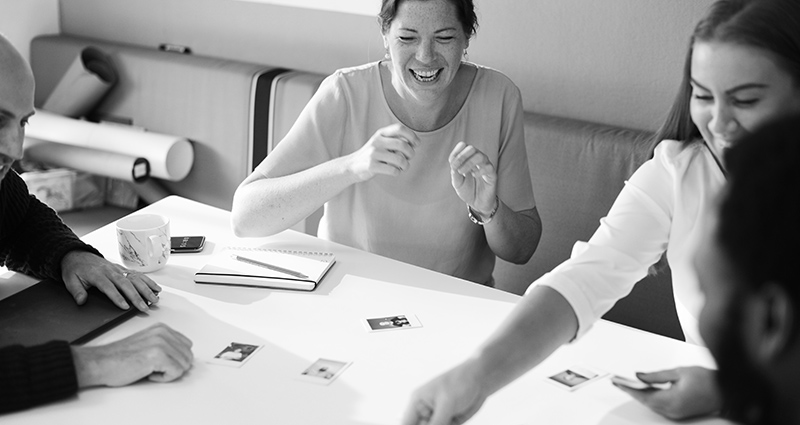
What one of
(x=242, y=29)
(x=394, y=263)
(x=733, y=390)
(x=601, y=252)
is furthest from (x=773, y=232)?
(x=242, y=29)

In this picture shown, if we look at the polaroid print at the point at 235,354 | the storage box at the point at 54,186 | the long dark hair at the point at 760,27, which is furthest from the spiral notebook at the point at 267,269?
the storage box at the point at 54,186

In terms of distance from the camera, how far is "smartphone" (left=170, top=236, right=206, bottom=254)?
173 cm

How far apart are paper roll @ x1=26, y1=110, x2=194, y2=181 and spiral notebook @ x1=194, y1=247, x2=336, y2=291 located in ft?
4.40

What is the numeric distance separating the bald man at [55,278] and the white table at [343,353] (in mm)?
25

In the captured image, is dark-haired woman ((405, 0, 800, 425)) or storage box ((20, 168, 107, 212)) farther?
storage box ((20, 168, 107, 212))

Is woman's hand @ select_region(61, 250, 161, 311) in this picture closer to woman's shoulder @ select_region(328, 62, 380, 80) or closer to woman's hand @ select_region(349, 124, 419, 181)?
woman's hand @ select_region(349, 124, 419, 181)

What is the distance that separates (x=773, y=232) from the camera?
55 centimetres

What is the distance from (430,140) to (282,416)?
2.95 ft

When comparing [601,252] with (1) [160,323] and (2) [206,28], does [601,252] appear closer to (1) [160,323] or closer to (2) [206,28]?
(1) [160,323]

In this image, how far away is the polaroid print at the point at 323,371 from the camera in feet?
4.18

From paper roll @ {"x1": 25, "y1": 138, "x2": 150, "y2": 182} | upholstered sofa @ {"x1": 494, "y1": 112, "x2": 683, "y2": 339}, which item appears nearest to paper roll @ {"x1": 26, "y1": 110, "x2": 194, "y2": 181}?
paper roll @ {"x1": 25, "y1": 138, "x2": 150, "y2": 182}

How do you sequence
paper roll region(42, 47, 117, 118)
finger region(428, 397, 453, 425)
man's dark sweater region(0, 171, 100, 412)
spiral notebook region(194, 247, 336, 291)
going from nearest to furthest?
1. finger region(428, 397, 453, 425)
2. man's dark sweater region(0, 171, 100, 412)
3. spiral notebook region(194, 247, 336, 291)
4. paper roll region(42, 47, 117, 118)

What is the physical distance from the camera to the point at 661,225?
1419 mm

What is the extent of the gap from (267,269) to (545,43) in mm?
1282
